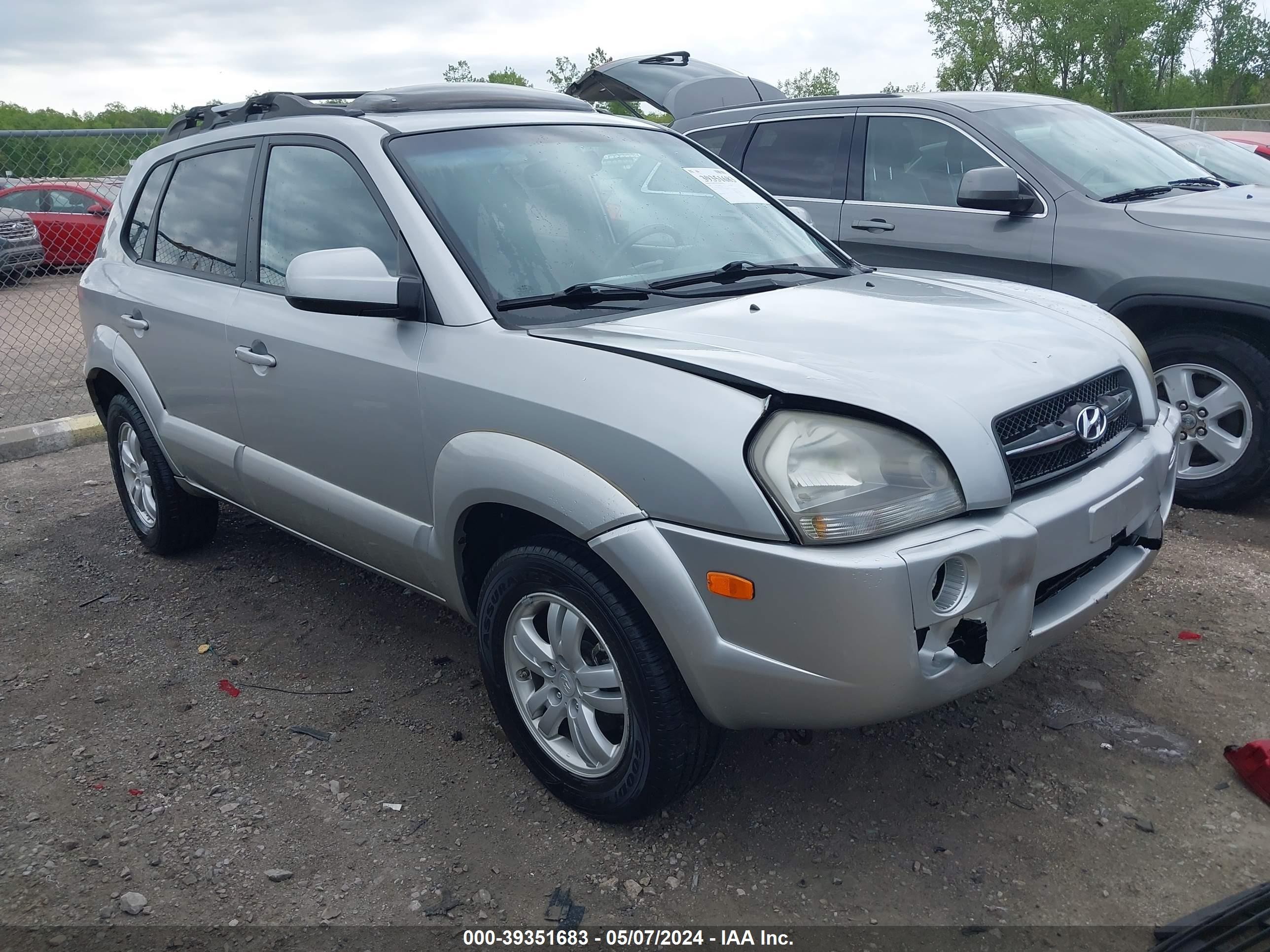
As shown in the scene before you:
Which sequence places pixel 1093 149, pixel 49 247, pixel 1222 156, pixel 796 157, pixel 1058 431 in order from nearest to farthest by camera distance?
pixel 1058 431
pixel 1093 149
pixel 796 157
pixel 1222 156
pixel 49 247

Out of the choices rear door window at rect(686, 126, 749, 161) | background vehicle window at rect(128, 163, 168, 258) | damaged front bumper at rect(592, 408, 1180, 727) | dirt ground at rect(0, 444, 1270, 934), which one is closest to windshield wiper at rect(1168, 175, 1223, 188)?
dirt ground at rect(0, 444, 1270, 934)

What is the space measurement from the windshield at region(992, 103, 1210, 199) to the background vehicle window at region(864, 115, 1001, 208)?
0.22 meters

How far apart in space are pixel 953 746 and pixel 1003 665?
30.2 inches

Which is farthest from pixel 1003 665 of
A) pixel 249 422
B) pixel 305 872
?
pixel 249 422

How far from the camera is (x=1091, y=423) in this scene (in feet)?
8.55

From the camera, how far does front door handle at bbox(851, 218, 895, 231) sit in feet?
18.2

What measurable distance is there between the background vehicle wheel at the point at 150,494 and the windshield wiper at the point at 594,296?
2.33 meters

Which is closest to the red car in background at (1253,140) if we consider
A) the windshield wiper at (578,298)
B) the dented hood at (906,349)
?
the dented hood at (906,349)

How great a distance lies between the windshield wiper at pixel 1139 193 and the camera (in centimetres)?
490

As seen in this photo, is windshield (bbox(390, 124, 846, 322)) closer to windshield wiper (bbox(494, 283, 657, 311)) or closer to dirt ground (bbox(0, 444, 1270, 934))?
windshield wiper (bbox(494, 283, 657, 311))

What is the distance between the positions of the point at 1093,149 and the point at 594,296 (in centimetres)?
364

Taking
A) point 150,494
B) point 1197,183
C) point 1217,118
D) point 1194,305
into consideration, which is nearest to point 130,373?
point 150,494

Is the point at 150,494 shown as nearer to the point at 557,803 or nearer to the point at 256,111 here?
the point at 256,111

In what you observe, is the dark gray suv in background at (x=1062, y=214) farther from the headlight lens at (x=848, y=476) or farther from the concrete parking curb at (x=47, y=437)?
the concrete parking curb at (x=47, y=437)
